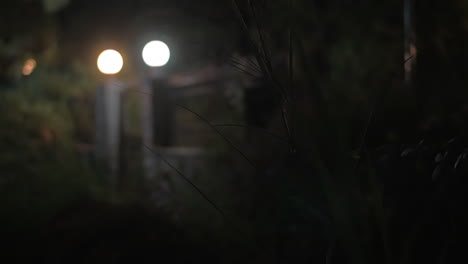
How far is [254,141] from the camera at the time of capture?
3508mm

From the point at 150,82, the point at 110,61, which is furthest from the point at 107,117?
the point at 110,61

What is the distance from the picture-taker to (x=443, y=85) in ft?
9.02

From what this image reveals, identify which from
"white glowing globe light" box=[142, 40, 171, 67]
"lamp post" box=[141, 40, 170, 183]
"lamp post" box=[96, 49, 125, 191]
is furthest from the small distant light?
"white glowing globe light" box=[142, 40, 171, 67]

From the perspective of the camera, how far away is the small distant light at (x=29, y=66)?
877 centimetres

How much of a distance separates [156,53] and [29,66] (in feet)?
14.7

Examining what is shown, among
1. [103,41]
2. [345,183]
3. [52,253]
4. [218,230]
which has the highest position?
[103,41]

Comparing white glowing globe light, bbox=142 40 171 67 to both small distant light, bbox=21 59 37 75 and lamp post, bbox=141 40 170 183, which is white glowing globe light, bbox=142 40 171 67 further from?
small distant light, bbox=21 59 37 75

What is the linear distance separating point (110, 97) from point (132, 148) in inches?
55.7

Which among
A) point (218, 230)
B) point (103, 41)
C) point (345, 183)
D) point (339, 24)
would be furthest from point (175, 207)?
point (103, 41)

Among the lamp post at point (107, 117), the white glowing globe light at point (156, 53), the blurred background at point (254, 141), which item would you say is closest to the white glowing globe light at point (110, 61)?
the blurred background at point (254, 141)

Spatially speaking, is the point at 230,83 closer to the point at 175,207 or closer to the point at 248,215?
the point at 175,207

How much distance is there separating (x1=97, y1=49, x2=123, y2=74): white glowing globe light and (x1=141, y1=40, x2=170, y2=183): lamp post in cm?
44

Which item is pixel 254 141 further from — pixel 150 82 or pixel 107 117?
pixel 107 117

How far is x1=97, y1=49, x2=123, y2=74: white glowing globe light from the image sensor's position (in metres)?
6.48
